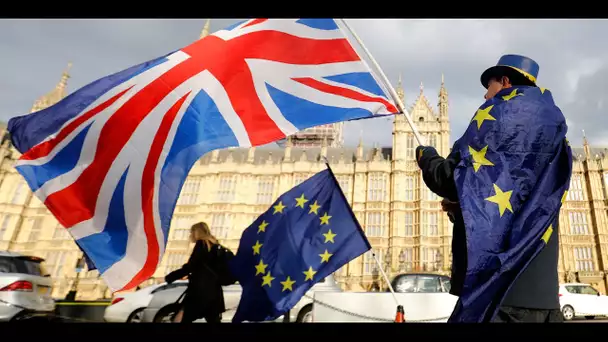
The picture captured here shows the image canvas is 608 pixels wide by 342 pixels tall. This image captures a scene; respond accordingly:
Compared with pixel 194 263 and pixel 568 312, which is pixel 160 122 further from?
pixel 568 312

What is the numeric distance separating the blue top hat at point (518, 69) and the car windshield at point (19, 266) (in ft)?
28.2

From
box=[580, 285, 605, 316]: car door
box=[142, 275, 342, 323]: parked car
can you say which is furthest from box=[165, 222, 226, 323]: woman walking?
box=[580, 285, 605, 316]: car door

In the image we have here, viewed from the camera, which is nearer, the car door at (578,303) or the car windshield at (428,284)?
the car windshield at (428,284)

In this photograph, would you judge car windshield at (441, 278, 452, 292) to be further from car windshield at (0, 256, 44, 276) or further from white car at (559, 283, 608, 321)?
car windshield at (0, 256, 44, 276)

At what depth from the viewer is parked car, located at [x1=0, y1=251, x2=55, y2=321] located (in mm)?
6688

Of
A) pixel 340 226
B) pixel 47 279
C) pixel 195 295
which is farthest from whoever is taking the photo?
pixel 47 279

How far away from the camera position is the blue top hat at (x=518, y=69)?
2127mm

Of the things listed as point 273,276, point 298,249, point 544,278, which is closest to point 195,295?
point 273,276

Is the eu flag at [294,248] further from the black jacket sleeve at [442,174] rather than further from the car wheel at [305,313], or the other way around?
the car wheel at [305,313]

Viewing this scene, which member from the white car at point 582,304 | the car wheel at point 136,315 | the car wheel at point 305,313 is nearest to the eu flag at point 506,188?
the car wheel at point 305,313

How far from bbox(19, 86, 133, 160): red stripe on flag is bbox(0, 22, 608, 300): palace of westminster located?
2244cm
